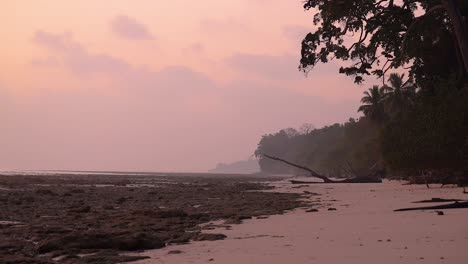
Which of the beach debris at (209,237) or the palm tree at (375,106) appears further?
the palm tree at (375,106)

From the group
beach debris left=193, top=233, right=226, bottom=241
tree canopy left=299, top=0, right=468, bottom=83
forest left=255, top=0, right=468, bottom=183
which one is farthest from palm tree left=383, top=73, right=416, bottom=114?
beach debris left=193, top=233, right=226, bottom=241

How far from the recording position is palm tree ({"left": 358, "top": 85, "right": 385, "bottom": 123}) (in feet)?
214

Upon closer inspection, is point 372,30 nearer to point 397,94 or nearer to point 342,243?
point 342,243

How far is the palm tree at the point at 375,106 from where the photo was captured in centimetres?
6538

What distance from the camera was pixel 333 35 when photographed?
17.0m

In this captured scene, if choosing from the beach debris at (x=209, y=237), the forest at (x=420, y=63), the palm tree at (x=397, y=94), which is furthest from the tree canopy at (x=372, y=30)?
the palm tree at (x=397, y=94)

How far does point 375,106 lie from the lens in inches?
2586

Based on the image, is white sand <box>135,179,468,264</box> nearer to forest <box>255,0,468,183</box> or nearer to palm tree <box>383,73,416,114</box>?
forest <box>255,0,468,183</box>

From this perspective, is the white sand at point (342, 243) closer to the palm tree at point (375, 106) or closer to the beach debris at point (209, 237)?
the beach debris at point (209, 237)

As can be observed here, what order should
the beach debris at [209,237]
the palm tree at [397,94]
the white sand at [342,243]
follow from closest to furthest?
the white sand at [342,243]
the beach debris at [209,237]
the palm tree at [397,94]

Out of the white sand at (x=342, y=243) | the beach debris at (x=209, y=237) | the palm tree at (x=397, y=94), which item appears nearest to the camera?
the white sand at (x=342, y=243)

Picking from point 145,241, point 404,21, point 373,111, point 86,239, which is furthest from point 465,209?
point 373,111

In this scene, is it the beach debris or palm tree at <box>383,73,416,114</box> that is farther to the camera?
palm tree at <box>383,73,416,114</box>

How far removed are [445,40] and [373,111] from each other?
40820 mm
